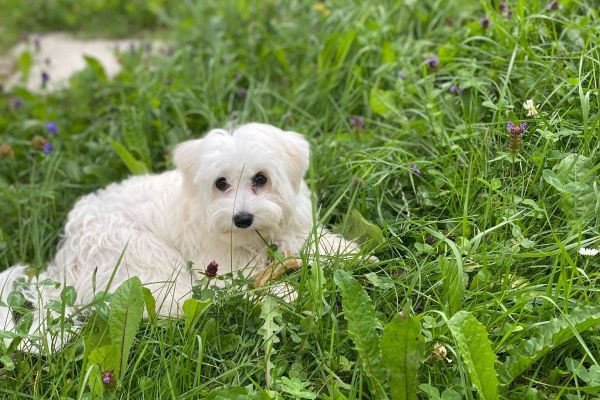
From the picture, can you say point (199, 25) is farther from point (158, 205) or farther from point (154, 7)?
point (158, 205)

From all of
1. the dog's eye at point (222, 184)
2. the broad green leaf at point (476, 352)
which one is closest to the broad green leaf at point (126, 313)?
the dog's eye at point (222, 184)

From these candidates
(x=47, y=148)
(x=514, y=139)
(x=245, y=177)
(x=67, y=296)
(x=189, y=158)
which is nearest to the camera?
(x=67, y=296)

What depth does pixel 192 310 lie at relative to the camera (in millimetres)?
2576

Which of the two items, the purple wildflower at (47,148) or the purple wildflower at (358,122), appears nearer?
the purple wildflower at (358,122)

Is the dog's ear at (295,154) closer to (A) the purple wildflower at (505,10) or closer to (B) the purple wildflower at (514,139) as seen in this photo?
(B) the purple wildflower at (514,139)

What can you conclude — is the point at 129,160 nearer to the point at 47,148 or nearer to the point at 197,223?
the point at 47,148

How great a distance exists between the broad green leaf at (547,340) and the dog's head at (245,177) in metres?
1.15

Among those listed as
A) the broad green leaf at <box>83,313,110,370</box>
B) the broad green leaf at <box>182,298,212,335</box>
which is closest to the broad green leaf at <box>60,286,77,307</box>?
the broad green leaf at <box>83,313,110,370</box>

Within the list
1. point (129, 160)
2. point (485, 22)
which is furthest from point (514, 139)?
point (129, 160)

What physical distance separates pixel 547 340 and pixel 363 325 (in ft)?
2.02

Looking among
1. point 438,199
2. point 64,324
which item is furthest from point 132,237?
point 438,199

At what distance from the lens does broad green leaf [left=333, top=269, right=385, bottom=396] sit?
7.85 feet

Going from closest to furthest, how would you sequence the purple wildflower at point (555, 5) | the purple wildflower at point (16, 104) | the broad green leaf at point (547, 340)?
the broad green leaf at point (547, 340) → the purple wildflower at point (555, 5) → the purple wildflower at point (16, 104)

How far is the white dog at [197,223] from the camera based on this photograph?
10.0 feet
